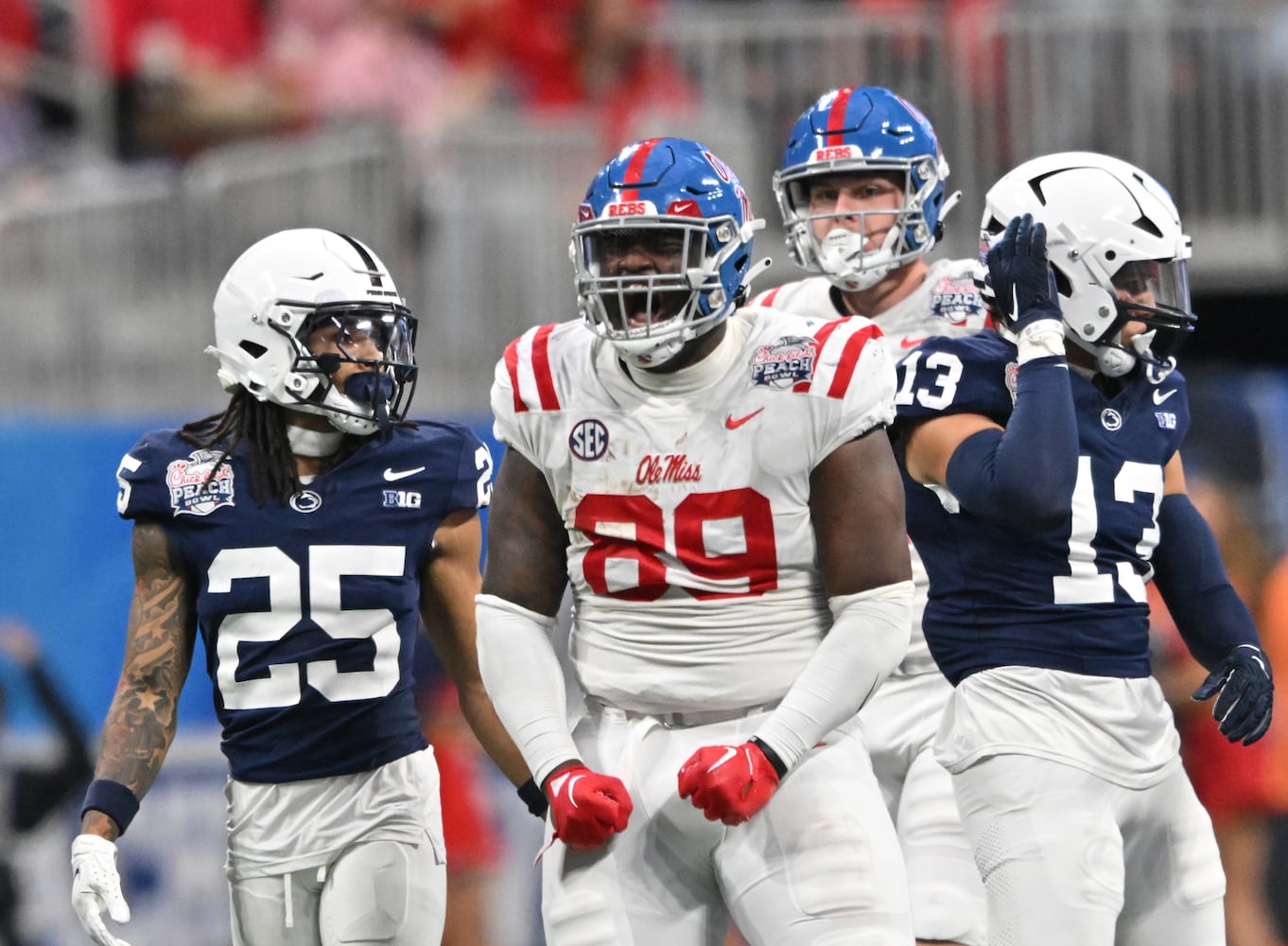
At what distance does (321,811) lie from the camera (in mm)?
3896

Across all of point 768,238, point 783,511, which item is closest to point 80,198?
point 768,238

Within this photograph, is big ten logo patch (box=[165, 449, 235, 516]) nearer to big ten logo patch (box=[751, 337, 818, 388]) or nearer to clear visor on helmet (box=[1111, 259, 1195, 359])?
big ten logo patch (box=[751, 337, 818, 388])

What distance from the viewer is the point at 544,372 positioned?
352 centimetres

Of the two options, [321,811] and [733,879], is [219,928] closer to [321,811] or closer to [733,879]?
[321,811]

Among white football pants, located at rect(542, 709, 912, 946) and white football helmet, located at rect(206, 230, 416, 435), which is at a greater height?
white football helmet, located at rect(206, 230, 416, 435)

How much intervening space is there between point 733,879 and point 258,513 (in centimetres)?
125

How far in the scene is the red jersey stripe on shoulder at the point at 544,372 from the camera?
3.49 m

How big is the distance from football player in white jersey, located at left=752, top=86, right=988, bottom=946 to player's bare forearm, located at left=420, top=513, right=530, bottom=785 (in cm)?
95

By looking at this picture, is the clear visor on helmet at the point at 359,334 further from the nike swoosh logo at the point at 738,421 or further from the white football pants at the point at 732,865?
the white football pants at the point at 732,865

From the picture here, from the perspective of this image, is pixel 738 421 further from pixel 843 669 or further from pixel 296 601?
pixel 296 601

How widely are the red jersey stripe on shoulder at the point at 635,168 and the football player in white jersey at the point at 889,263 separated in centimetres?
122

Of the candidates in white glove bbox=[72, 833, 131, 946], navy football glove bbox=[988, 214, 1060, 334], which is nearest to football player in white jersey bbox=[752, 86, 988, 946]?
navy football glove bbox=[988, 214, 1060, 334]

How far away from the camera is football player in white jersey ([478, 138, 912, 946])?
3.29 m

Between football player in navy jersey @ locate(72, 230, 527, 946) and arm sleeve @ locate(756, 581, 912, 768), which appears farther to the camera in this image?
football player in navy jersey @ locate(72, 230, 527, 946)
